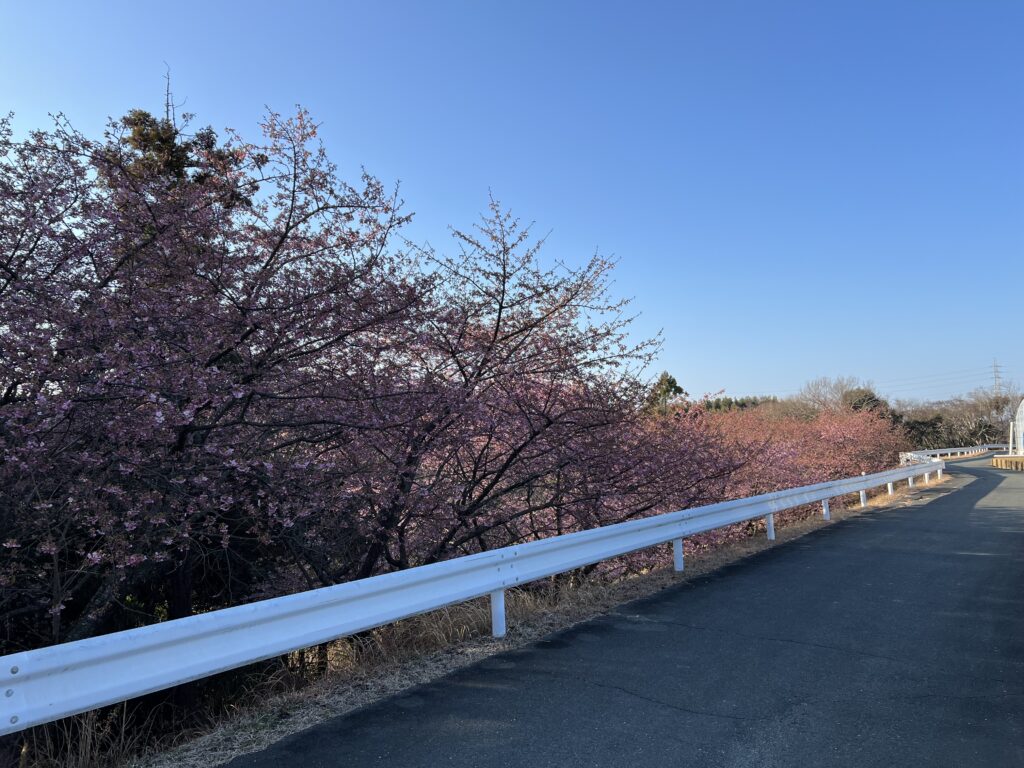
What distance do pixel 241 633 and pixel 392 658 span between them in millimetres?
1572

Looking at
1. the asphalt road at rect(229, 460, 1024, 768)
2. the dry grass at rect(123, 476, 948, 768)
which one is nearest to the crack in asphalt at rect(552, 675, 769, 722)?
the asphalt road at rect(229, 460, 1024, 768)

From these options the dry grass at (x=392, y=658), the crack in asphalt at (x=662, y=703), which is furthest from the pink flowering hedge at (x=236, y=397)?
the crack in asphalt at (x=662, y=703)

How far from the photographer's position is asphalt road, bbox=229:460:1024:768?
3.12m

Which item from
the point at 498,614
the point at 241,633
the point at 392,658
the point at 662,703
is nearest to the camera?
the point at 241,633

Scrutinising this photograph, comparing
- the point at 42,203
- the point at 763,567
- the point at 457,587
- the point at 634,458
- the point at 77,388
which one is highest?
the point at 42,203

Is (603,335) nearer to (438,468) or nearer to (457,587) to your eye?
(438,468)

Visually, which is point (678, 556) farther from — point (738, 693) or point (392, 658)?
point (392, 658)

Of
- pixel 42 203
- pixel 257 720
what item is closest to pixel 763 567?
pixel 257 720

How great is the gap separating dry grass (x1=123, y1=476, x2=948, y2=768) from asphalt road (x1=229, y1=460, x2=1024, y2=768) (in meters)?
0.19

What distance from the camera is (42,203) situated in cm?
462

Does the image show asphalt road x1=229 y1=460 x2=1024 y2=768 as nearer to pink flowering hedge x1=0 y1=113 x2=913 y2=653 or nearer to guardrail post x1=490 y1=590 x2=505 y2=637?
guardrail post x1=490 y1=590 x2=505 y2=637

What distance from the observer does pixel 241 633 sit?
134 inches

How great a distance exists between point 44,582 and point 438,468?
12.0 ft

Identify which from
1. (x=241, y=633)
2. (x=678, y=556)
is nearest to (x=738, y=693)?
(x=241, y=633)
